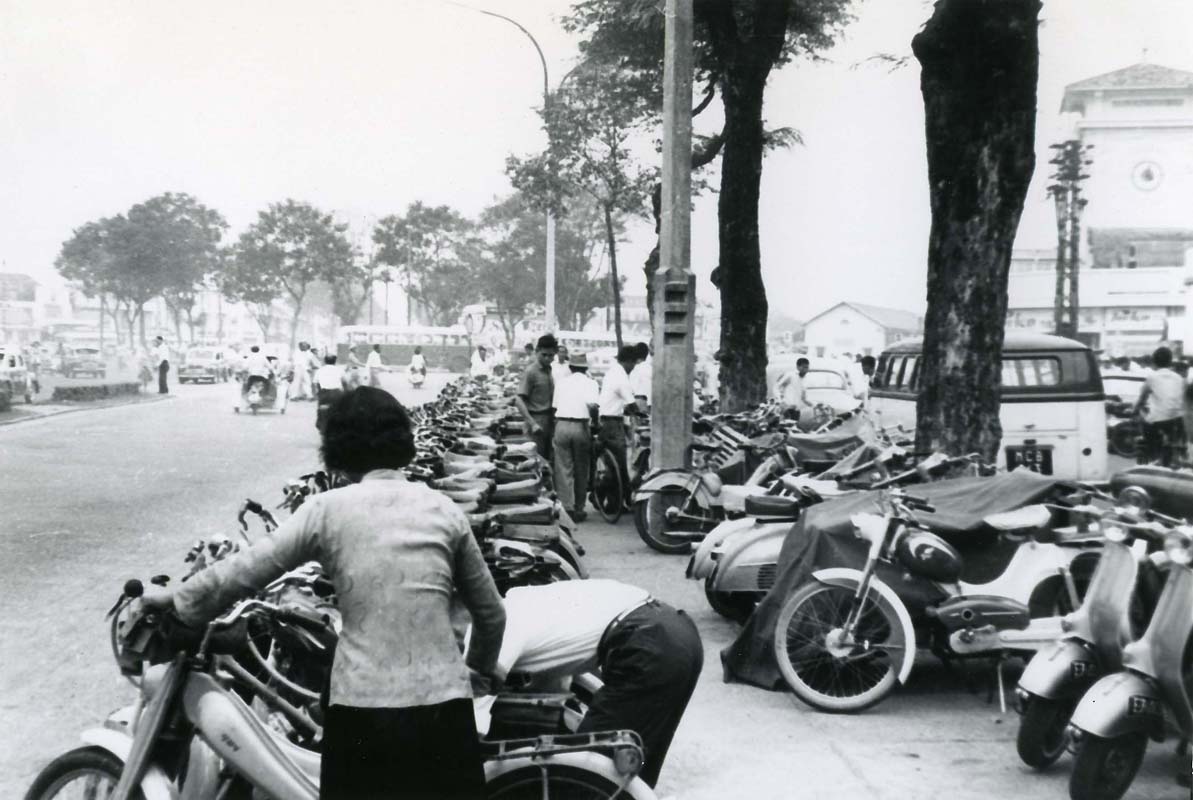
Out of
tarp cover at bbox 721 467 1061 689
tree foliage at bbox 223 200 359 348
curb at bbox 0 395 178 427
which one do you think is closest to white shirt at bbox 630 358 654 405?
tarp cover at bbox 721 467 1061 689

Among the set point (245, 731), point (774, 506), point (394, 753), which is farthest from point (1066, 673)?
point (245, 731)

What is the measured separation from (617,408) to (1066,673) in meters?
6.93

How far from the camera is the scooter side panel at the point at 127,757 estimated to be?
9.18 feet

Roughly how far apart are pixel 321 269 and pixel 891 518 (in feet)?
128

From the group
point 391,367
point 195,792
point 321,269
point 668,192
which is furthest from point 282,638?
point 391,367

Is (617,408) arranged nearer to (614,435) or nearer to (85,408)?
(614,435)

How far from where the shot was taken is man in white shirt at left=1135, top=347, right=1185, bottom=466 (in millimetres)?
14117

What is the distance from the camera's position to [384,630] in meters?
2.59

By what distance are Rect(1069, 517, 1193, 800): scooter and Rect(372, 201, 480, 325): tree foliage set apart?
41.0 meters

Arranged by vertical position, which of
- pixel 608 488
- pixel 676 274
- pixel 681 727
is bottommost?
pixel 681 727

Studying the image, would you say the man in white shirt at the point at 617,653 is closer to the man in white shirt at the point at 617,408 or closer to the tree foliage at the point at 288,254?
the man in white shirt at the point at 617,408

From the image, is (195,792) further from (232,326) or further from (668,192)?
(232,326)

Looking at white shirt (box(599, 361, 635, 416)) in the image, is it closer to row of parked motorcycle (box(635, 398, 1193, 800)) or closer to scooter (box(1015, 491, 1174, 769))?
row of parked motorcycle (box(635, 398, 1193, 800))

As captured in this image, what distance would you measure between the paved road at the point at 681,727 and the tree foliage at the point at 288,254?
28.4 metres
